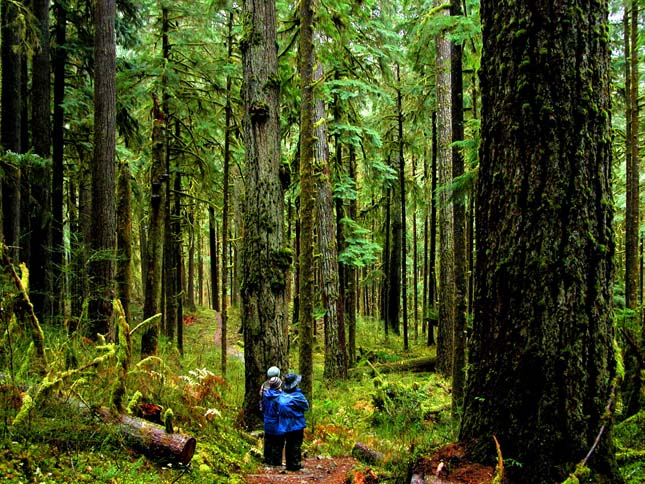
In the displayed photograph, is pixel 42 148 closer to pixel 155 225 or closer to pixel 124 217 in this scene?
pixel 124 217

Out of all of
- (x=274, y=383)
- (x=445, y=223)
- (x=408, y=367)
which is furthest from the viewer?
(x=408, y=367)

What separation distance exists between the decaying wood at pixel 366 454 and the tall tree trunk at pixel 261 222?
6.13ft

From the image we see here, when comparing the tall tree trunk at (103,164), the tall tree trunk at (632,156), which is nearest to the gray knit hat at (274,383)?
the tall tree trunk at (103,164)

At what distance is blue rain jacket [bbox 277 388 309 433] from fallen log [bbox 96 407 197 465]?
2.13 m

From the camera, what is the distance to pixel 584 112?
294 cm

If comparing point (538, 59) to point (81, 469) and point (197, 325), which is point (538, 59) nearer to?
point (81, 469)

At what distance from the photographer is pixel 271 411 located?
6809mm

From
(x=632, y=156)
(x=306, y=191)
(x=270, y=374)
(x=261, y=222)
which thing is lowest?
(x=270, y=374)

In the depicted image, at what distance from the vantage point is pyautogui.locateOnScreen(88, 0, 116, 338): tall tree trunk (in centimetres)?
1011

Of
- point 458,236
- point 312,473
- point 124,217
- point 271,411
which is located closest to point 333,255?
point 124,217

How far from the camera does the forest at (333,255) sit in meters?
2.93

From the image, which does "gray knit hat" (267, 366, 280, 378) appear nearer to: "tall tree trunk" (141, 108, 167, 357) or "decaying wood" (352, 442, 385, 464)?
"decaying wood" (352, 442, 385, 464)

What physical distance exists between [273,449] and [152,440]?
2643mm

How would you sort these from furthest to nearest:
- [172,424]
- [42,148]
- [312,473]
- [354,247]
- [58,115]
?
[354,247]
[58,115]
[42,148]
[312,473]
[172,424]
